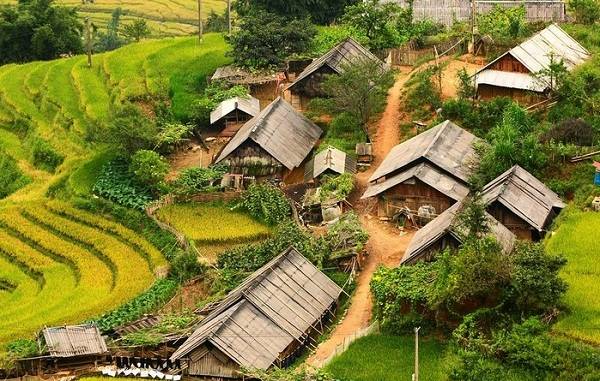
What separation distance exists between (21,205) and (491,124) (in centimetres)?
1922

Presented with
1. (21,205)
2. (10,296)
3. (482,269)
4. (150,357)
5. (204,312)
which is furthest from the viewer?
(21,205)

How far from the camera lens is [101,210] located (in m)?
46.8

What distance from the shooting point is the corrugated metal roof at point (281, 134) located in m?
46.6

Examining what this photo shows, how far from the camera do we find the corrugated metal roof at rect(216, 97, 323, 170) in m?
46.6

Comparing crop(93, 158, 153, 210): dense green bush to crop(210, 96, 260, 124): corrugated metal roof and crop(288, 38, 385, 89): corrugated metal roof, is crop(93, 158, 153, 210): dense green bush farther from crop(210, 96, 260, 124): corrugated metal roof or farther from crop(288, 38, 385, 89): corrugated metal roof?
crop(288, 38, 385, 89): corrugated metal roof

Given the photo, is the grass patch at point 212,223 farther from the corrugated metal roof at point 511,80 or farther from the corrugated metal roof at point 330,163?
the corrugated metal roof at point 511,80

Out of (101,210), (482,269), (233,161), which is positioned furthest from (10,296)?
(482,269)

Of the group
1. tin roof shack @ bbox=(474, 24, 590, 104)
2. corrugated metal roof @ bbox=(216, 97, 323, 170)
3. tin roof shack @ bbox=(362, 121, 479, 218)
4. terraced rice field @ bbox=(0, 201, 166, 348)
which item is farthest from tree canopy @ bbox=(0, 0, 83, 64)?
tin roof shack @ bbox=(362, 121, 479, 218)

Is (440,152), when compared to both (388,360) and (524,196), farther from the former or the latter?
(388,360)

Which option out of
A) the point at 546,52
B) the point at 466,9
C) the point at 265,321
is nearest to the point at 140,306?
the point at 265,321

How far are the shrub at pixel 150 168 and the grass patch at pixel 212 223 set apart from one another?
1.82 meters

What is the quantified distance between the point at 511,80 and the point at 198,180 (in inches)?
525

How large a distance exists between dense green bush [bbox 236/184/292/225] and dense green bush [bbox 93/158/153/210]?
4270mm

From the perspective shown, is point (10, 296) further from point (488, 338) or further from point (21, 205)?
point (488, 338)
